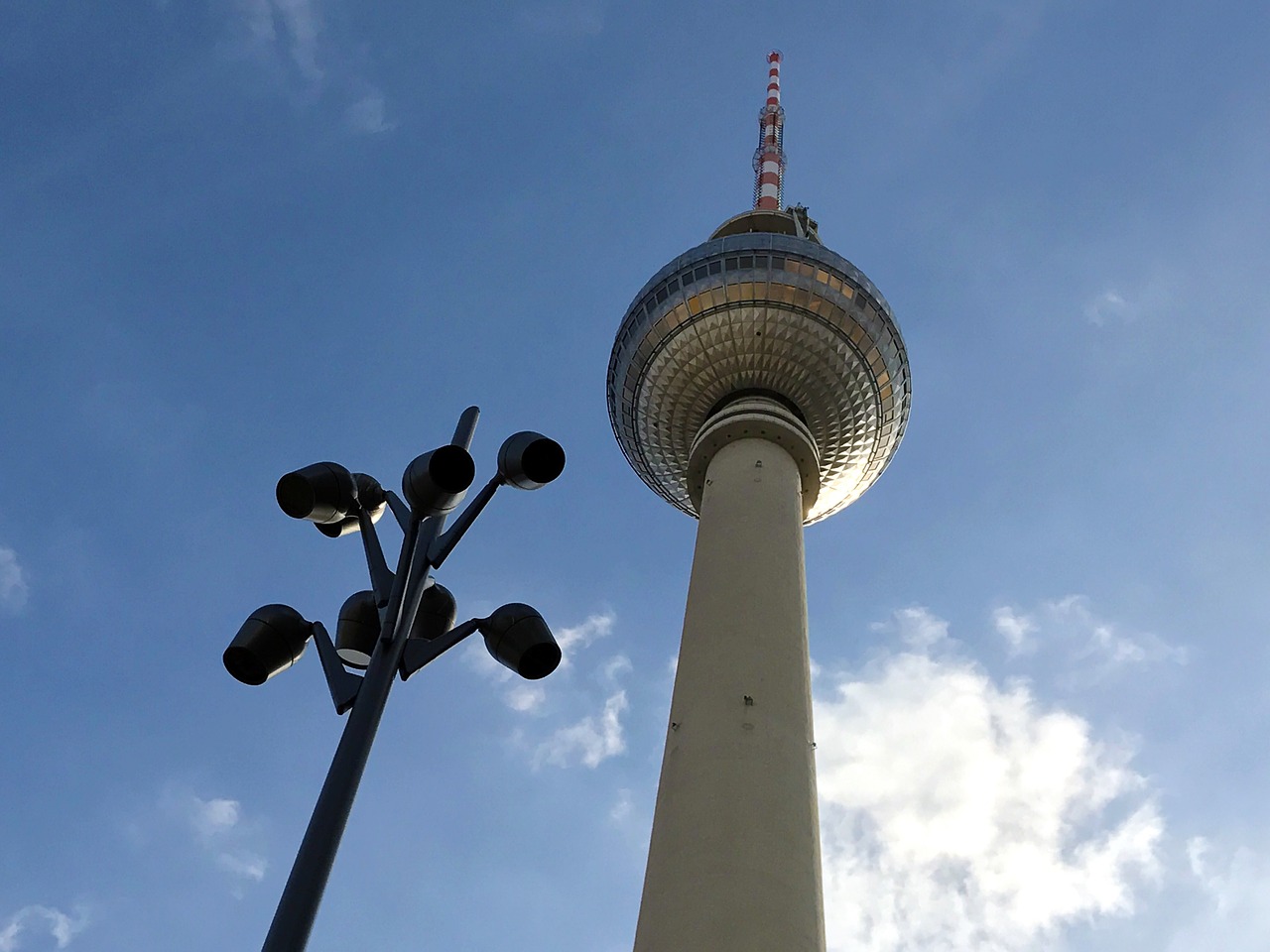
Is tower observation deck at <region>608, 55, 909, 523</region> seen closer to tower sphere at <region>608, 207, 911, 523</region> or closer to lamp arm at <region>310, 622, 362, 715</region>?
tower sphere at <region>608, 207, 911, 523</region>

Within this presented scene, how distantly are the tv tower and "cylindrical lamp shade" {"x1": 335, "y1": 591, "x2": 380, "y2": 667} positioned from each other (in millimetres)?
8982

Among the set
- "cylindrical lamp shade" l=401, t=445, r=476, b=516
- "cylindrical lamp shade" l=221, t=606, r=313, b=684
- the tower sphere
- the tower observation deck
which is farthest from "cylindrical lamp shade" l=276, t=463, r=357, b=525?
the tower sphere

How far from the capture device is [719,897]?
15.0 m

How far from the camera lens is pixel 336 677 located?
6676 mm

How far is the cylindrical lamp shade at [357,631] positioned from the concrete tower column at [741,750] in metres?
8.98

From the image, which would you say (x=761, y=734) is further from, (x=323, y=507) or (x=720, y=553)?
(x=323, y=507)

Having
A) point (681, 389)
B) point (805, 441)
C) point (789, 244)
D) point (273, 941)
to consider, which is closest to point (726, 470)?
point (805, 441)

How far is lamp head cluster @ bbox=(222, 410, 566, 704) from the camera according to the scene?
7.02 meters

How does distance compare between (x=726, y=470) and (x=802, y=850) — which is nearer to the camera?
(x=802, y=850)

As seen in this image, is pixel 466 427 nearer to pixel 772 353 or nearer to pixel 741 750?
pixel 741 750

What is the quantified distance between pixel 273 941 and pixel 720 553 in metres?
16.4

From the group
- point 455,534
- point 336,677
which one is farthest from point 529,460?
point 336,677

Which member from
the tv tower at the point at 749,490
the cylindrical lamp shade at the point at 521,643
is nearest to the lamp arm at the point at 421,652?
the cylindrical lamp shade at the point at 521,643

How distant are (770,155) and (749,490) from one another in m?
19.9
